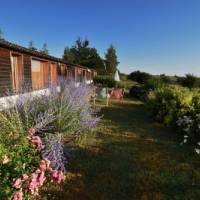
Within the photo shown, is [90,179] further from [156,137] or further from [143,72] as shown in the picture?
[143,72]

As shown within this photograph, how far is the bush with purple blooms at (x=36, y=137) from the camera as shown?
3229 mm

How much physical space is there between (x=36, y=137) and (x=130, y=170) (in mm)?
1808

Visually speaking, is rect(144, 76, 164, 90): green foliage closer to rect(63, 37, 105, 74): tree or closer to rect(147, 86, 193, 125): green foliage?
rect(147, 86, 193, 125): green foliage

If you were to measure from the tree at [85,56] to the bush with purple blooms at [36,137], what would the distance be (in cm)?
4890

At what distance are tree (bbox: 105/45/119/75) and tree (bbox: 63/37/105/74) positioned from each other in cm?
151

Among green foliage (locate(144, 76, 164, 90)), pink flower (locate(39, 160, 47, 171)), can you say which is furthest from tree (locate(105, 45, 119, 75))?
pink flower (locate(39, 160, 47, 171))

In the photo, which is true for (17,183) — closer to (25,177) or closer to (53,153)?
(25,177)

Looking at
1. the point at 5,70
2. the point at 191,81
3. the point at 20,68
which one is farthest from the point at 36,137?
the point at 191,81

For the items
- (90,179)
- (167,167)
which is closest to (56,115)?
(90,179)

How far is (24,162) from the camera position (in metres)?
3.46

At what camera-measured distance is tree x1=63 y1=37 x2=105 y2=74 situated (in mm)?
55469

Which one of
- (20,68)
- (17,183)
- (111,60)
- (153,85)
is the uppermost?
(111,60)

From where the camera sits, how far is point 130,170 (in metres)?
4.66

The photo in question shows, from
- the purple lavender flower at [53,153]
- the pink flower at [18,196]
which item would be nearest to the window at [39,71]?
the purple lavender flower at [53,153]
